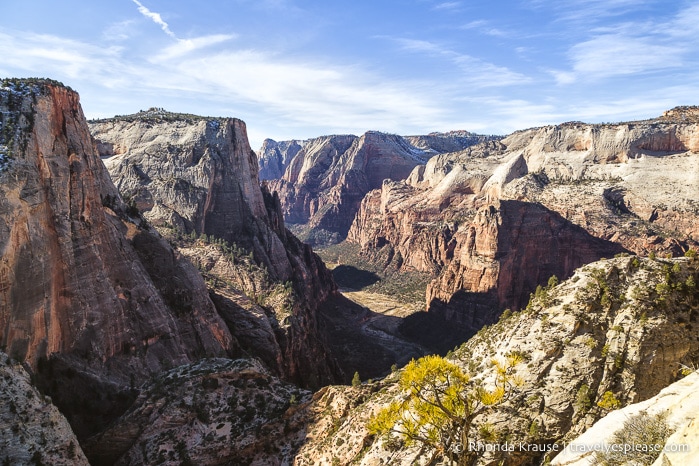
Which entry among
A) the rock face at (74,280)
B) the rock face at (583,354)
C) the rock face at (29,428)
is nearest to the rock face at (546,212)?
the rock face at (74,280)

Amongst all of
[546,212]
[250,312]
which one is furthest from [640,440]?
[546,212]

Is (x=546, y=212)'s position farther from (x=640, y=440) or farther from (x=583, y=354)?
(x=640, y=440)

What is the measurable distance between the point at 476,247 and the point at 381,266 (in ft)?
205

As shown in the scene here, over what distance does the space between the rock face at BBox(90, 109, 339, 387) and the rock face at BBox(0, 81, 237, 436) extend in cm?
2474

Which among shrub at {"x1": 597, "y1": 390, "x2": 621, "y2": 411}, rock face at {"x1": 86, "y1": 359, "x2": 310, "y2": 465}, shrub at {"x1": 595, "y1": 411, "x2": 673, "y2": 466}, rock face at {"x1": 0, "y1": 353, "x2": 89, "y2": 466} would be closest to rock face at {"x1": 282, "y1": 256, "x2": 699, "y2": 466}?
shrub at {"x1": 597, "y1": 390, "x2": 621, "y2": 411}

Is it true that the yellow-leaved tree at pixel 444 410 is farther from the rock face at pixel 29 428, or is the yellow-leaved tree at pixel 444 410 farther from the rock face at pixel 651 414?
the rock face at pixel 29 428

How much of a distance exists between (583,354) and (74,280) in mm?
41775

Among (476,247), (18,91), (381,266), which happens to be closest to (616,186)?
(476,247)

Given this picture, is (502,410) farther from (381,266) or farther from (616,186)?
(381,266)

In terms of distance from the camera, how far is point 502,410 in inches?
835

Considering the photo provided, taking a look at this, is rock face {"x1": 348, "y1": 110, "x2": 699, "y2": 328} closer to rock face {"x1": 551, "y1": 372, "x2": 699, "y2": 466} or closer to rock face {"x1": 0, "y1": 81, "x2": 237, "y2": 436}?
rock face {"x1": 0, "y1": 81, "x2": 237, "y2": 436}

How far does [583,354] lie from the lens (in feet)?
69.8

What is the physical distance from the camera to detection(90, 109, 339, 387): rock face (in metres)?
86.2

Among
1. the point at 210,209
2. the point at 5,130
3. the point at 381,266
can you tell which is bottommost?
the point at 381,266
